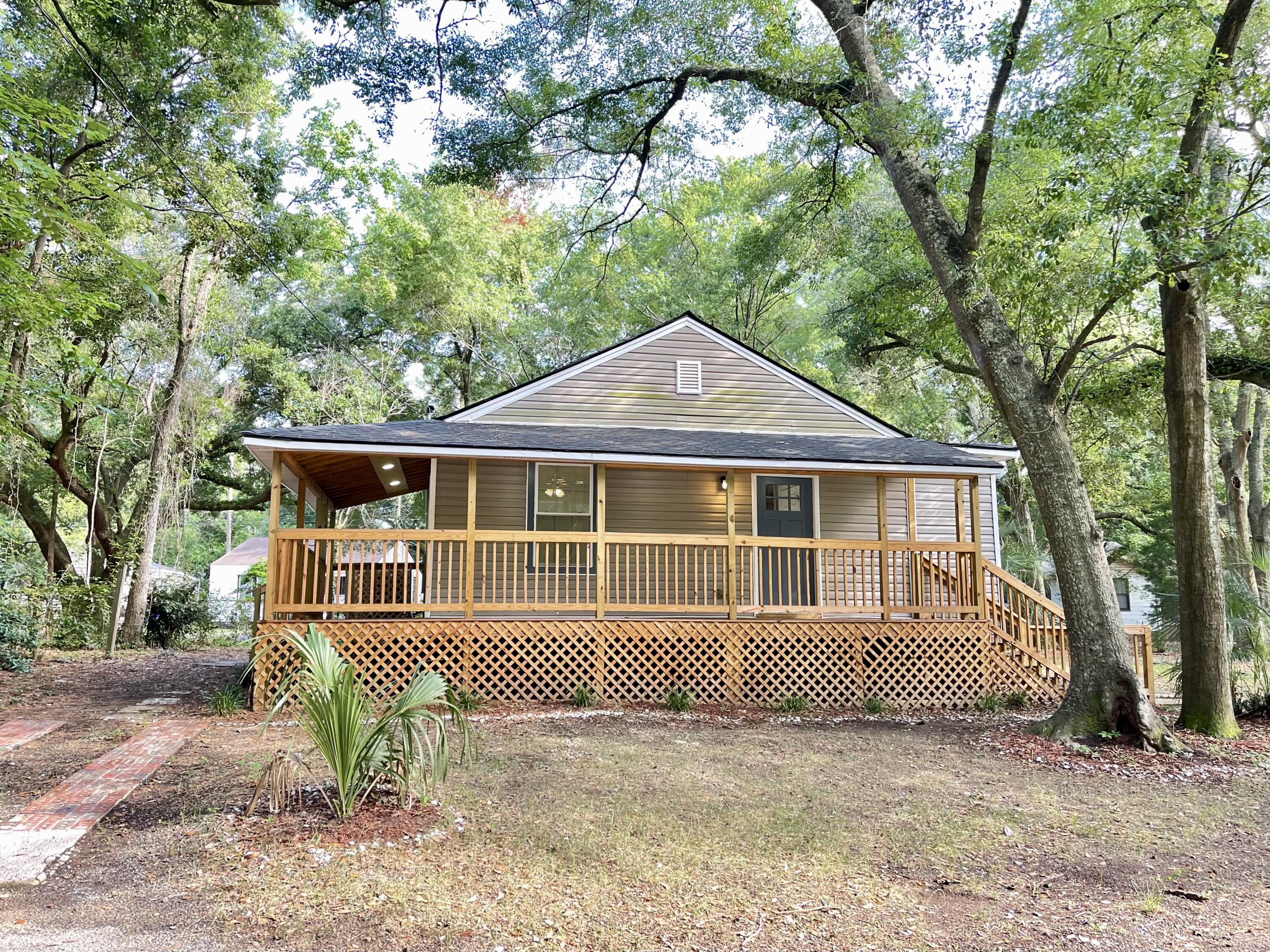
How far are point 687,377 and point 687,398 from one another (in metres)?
0.35

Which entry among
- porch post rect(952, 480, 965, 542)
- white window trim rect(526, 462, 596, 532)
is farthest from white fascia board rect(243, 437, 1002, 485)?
white window trim rect(526, 462, 596, 532)

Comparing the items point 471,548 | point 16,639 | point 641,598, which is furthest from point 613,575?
point 16,639

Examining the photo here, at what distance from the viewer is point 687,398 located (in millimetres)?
13047

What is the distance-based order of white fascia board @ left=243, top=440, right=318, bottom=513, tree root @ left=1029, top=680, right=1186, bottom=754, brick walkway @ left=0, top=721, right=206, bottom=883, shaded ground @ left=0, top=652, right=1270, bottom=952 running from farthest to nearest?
white fascia board @ left=243, top=440, right=318, bottom=513
tree root @ left=1029, top=680, right=1186, bottom=754
brick walkway @ left=0, top=721, right=206, bottom=883
shaded ground @ left=0, top=652, right=1270, bottom=952

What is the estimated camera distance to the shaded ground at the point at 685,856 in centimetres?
365

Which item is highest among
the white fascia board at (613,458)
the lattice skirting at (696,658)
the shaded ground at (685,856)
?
the white fascia board at (613,458)

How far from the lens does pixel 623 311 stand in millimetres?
28172

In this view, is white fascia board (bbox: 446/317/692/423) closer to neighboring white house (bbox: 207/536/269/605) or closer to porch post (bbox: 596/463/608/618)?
porch post (bbox: 596/463/608/618)

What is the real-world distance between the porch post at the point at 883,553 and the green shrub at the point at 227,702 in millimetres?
7884

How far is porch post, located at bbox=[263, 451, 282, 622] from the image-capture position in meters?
9.23

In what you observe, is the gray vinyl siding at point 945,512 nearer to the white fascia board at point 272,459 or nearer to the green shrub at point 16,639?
the white fascia board at point 272,459

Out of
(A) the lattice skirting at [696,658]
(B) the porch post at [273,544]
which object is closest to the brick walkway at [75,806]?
(B) the porch post at [273,544]

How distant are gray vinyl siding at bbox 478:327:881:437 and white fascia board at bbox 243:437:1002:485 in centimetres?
194

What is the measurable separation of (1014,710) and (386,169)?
1763 cm
